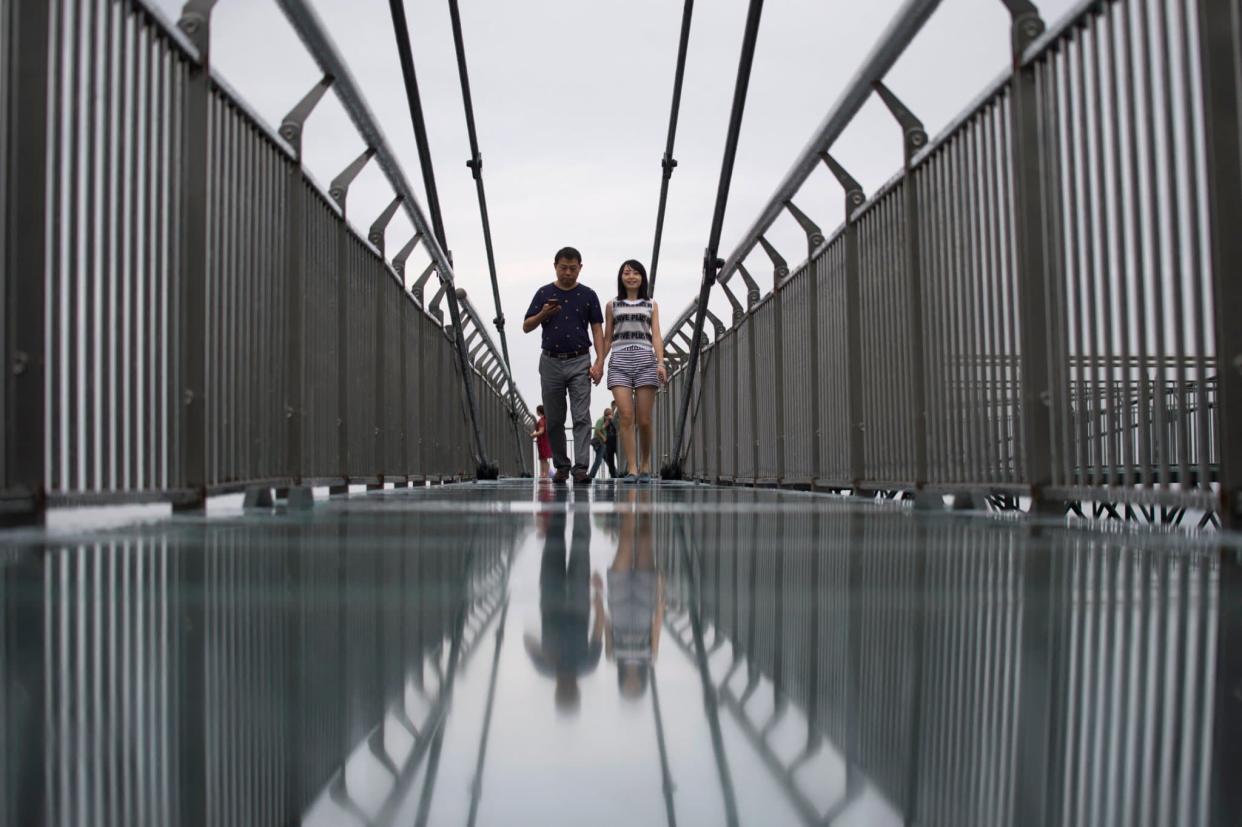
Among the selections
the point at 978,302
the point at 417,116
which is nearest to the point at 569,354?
the point at 417,116

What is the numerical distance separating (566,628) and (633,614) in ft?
0.43

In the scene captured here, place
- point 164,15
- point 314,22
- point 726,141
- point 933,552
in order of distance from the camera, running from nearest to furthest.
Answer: point 933,552 < point 164,15 < point 314,22 < point 726,141

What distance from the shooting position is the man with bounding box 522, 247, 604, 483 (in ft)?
32.0

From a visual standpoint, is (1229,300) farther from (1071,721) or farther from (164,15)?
(164,15)

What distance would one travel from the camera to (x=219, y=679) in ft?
3.48

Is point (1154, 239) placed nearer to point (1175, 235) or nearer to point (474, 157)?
point (1175, 235)

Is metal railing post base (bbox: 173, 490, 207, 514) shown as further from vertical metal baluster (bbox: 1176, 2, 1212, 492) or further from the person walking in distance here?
the person walking in distance

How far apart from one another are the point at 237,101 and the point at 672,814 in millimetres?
4038

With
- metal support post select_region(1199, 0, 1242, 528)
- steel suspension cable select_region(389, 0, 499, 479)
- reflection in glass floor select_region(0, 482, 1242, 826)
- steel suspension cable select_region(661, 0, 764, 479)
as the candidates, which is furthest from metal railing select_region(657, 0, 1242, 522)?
steel suspension cable select_region(389, 0, 499, 479)

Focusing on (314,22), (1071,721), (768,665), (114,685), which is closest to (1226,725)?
(1071,721)

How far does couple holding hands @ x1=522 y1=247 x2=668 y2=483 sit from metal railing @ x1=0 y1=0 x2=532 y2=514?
3.70 metres

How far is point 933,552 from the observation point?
2.45 meters

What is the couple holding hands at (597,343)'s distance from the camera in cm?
982

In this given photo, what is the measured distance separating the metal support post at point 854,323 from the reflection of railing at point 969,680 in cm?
385
